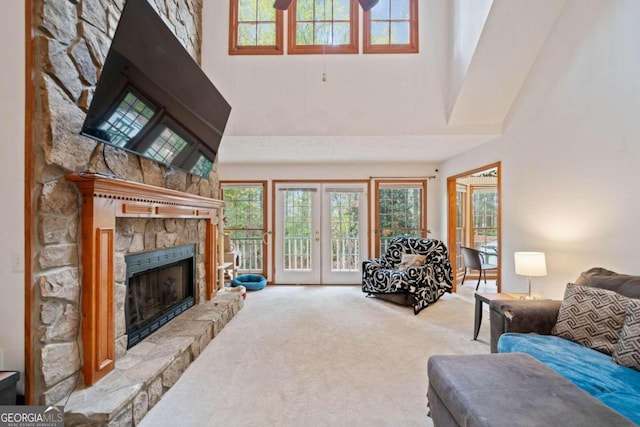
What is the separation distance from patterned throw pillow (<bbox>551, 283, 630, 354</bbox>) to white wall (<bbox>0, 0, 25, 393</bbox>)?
312 cm

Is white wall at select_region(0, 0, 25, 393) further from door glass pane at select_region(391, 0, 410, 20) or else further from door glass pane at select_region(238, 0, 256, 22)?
door glass pane at select_region(391, 0, 410, 20)

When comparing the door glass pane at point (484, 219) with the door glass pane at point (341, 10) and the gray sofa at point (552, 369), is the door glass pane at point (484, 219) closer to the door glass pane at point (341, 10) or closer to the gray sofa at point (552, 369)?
the gray sofa at point (552, 369)

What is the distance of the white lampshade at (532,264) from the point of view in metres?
2.53

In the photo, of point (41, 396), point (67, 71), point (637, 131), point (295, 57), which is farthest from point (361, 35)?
point (41, 396)

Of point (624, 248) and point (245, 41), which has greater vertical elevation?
point (245, 41)

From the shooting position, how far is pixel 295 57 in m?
3.49

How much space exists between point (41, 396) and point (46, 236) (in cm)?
79

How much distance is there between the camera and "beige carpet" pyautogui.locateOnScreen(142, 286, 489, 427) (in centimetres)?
181

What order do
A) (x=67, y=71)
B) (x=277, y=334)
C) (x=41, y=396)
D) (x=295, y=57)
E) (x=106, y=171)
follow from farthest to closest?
(x=295, y=57)
(x=277, y=334)
(x=106, y=171)
(x=67, y=71)
(x=41, y=396)

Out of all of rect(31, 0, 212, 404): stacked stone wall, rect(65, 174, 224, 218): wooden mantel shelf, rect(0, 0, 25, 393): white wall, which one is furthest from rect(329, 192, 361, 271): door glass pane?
rect(0, 0, 25, 393): white wall

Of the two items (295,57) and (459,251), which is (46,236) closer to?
(295,57)

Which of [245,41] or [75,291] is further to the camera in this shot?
[245,41]

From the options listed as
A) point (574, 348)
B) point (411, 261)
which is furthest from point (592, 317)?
point (411, 261)

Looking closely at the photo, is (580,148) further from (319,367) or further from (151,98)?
(151,98)
